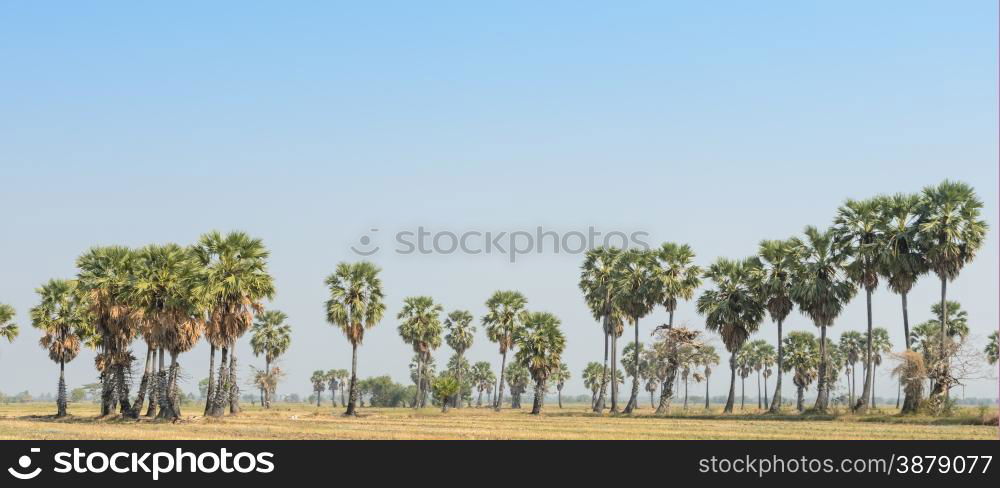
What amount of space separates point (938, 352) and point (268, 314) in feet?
245

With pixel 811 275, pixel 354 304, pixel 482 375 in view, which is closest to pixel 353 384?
pixel 354 304

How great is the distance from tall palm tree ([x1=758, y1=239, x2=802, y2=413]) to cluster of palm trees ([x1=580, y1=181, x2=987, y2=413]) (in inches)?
3.2

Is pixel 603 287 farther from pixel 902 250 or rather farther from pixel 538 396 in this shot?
pixel 902 250

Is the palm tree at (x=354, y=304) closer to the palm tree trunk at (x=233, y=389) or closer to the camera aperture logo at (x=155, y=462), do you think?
the palm tree trunk at (x=233, y=389)

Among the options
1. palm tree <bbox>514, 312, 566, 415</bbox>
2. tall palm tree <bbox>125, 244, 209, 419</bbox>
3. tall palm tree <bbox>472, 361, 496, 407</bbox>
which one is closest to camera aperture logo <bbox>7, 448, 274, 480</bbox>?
tall palm tree <bbox>125, 244, 209, 419</bbox>

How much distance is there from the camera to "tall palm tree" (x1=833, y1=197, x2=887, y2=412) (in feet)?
211

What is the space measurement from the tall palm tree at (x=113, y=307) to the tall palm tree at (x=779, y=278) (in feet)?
156

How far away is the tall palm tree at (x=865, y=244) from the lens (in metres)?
64.2

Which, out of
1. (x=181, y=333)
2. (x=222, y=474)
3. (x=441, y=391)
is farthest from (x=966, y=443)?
(x=441, y=391)

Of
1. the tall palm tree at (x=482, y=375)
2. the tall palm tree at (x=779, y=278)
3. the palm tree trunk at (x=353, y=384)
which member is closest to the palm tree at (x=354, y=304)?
the palm tree trunk at (x=353, y=384)

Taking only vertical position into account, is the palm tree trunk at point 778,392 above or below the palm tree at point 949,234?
below

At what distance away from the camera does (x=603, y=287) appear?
292 feet

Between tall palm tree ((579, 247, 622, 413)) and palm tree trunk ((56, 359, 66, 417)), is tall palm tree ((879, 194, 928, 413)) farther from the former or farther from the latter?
palm tree trunk ((56, 359, 66, 417))

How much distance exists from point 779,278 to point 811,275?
367 cm
